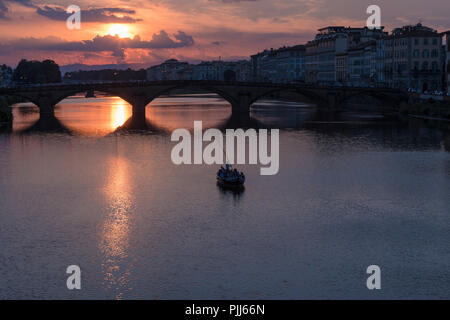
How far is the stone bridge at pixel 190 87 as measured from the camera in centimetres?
12212

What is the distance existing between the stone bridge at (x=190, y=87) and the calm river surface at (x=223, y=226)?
5215 cm

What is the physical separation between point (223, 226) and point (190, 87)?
303 ft

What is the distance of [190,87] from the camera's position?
5074 inches

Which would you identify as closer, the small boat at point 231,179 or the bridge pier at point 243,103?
the small boat at point 231,179

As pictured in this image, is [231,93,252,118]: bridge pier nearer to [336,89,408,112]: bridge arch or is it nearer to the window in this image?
[336,89,408,112]: bridge arch

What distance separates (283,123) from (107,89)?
38471 millimetres

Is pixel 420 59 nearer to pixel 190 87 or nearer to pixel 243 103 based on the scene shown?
pixel 243 103

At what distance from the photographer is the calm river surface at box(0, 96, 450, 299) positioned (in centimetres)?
2947

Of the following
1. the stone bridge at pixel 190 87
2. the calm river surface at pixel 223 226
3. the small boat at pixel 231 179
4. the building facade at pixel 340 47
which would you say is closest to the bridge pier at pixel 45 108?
the stone bridge at pixel 190 87

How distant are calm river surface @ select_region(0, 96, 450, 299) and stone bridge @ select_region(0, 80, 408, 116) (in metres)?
52.2

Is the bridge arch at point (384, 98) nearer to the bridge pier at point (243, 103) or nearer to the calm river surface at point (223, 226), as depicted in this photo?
the bridge pier at point (243, 103)
